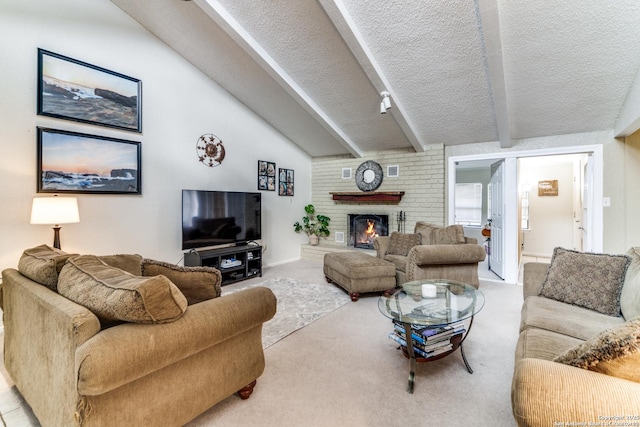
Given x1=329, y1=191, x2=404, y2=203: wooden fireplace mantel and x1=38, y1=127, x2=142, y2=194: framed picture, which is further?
x1=329, y1=191, x2=404, y2=203: wooden fireplace mantel

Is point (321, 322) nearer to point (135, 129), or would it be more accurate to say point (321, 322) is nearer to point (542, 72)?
point (135, 129)

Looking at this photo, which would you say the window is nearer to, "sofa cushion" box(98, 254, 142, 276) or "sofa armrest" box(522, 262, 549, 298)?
"sofa armrest" box(522, 262, 549, 298)

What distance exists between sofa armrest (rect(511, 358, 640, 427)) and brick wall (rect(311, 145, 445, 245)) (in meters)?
4.41

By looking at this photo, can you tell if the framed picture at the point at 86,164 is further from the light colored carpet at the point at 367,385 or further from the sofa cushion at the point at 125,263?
the light colored carpet at the point at 367,385

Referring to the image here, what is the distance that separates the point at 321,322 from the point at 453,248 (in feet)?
6.08

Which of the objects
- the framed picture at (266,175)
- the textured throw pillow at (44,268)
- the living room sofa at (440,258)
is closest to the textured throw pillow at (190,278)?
the textured throw pillow at (44,268)

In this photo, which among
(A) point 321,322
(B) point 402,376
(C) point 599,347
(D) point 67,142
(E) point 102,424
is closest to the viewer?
(C) point 599,347

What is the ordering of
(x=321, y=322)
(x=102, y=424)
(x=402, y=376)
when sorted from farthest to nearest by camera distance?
(x=321, y=322)
(x=402, y=376)
(x=102, y=424)

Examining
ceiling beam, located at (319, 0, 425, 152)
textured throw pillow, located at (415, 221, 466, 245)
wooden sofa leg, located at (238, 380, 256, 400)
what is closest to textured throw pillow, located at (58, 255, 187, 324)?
wooden sofa leg, located at (238, 380, 256, 400)

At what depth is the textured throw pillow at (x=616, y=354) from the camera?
82 centimetres

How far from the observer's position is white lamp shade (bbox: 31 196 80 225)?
8.67 feet

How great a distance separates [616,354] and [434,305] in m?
1.44

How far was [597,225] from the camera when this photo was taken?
3955 mm

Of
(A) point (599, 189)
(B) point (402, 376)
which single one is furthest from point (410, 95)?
(B) point (402, 376)
